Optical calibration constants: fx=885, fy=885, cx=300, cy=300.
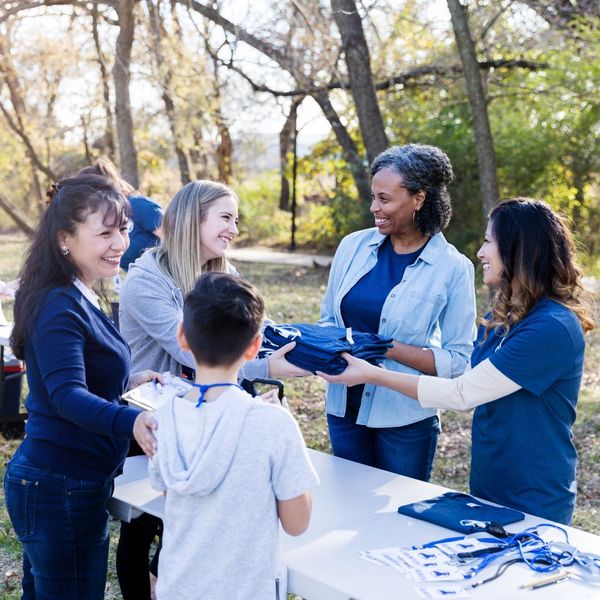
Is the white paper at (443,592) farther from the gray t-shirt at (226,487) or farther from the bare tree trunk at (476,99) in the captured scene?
the bare tree trunk at (476,99)

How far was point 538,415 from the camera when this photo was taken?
277 cm

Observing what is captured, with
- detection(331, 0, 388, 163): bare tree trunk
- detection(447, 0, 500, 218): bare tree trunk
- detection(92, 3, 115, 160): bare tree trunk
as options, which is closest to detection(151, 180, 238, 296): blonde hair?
detection(447, 0, 500, 218): bare tree trunk

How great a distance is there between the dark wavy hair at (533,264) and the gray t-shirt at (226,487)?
1.06 m

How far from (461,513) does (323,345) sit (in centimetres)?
80

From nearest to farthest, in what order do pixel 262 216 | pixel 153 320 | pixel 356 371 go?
pixel 356 371
pixel 153 320
pixel 262 216

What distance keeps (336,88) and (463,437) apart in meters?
8.74

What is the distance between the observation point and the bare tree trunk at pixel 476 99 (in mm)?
9758

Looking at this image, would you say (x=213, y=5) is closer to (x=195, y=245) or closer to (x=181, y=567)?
(x=195, y=245)

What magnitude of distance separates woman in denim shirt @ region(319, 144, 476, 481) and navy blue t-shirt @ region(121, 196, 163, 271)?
2.44m

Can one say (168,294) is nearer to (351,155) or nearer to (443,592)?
(443,592)

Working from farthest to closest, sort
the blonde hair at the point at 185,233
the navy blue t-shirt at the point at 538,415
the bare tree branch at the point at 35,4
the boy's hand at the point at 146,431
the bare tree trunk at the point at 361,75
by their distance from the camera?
the bare tree trunk at the point at 361,75
the bare tree branch at the point at 35,4
the blonde hair at the point at 185,233
the navy blue t-shirt at the point at 538,415
the boy's hand at the point at 146,431

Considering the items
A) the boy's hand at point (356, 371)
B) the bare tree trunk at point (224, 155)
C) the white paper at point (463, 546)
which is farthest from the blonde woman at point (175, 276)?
the bare tree trunk at point (224, 155)

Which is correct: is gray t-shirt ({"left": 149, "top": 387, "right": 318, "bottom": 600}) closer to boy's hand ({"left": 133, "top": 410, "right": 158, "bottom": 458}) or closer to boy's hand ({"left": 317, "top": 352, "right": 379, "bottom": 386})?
boy's hand ({"left": 133, "top": 410, "right": 158, "bottom": 458})

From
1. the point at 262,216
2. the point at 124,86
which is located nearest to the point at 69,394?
the point at 124,86
